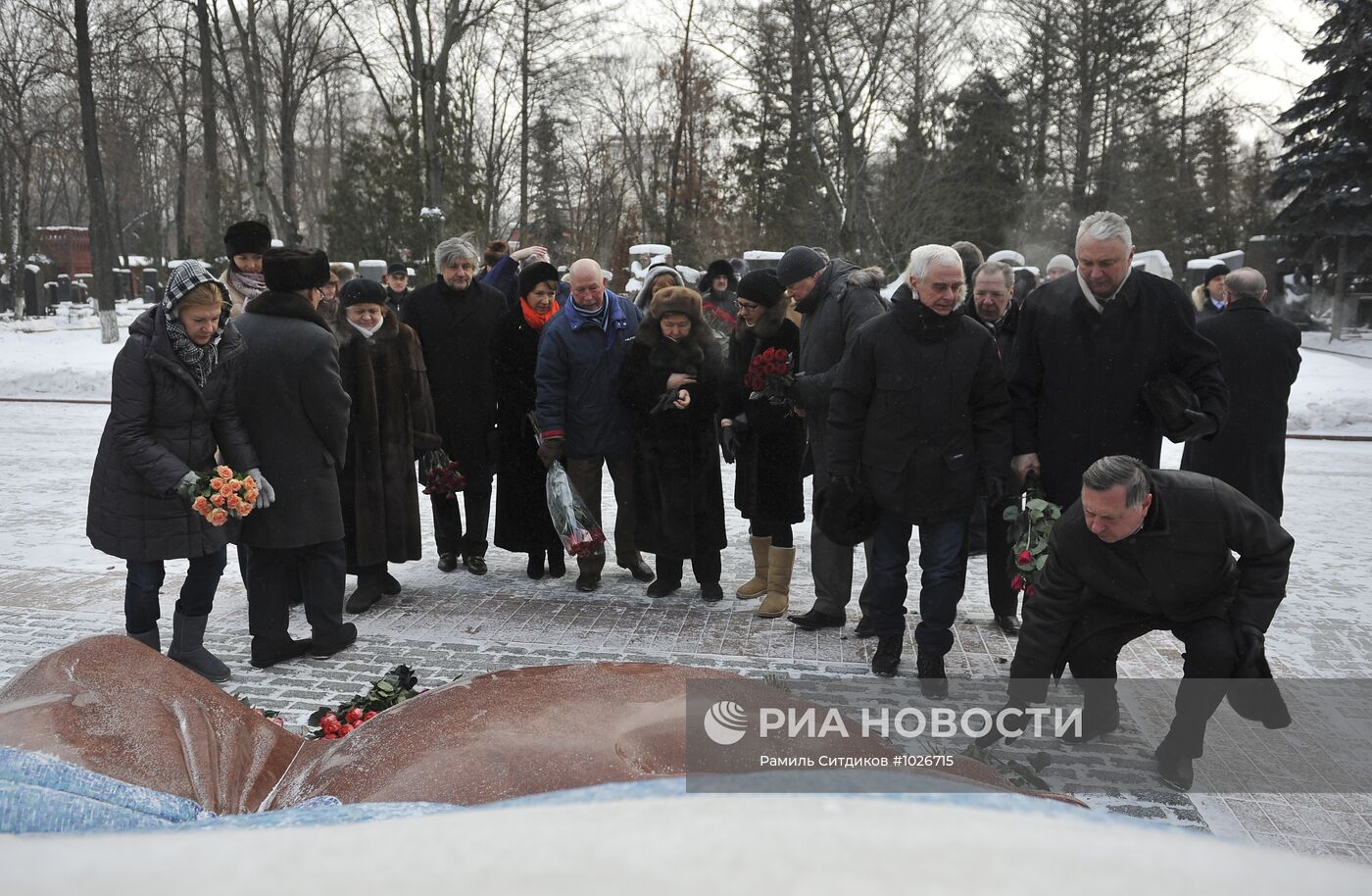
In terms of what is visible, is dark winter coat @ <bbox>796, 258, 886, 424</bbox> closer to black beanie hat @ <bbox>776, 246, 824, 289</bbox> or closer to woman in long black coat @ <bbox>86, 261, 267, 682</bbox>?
black beanie hat @ <bbox>776, 246, 824, 289</bbox>

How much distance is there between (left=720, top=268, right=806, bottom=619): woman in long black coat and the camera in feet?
20.2

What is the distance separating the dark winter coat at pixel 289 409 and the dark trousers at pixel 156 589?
0.80ft

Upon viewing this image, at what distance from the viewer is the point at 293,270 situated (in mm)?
5363

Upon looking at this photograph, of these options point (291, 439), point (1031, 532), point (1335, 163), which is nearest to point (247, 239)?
point (291, 439)

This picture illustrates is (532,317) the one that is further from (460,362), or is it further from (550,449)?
(550,449)

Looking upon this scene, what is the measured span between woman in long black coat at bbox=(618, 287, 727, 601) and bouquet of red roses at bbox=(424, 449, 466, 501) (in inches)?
47.4

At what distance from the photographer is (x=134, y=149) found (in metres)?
45.0

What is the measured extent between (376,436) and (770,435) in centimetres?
223

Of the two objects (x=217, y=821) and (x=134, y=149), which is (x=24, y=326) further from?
(x=217, y=821)

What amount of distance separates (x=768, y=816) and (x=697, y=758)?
1.10 m

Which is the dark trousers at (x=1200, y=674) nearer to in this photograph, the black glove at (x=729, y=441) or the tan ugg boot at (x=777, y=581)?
the tan ugg boot at (x=777, y=581)

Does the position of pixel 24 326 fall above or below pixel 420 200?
below

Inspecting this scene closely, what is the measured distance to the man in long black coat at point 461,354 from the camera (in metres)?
7.02

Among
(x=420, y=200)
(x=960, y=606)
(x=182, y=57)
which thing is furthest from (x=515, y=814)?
(x=182, y=57)
